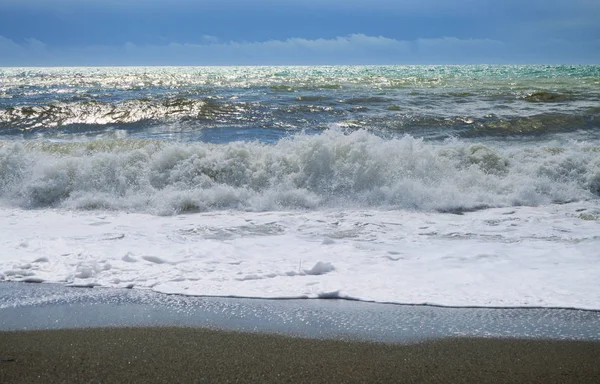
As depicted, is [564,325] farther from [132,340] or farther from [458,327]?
[132,340]

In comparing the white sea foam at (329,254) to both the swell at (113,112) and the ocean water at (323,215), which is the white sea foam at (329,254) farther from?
the swell at (113,112)

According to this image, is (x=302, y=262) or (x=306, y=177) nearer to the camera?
(x=302, y=262)

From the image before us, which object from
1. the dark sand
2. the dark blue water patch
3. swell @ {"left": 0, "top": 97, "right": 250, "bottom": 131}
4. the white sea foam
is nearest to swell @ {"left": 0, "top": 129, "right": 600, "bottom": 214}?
the white sea foam

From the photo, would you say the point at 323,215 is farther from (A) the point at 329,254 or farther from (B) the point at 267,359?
(B) the point at 267,359

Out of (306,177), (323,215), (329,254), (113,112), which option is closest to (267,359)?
(329,254)

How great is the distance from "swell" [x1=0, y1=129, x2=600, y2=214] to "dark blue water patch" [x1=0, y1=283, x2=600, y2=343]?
11.3ft

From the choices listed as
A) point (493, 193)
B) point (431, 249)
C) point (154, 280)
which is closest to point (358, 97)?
point (493, 193)

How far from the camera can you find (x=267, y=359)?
3.17 meters

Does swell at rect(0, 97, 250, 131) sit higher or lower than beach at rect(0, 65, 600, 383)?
higher

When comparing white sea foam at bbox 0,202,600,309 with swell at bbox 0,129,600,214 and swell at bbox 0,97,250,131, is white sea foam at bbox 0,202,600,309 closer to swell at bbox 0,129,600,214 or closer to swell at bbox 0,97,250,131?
swell at bbox 0,129,600,214

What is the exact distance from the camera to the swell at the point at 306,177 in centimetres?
796

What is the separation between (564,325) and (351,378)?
177 cm

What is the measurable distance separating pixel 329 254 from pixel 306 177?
11.5ft

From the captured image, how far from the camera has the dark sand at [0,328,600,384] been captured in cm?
296
